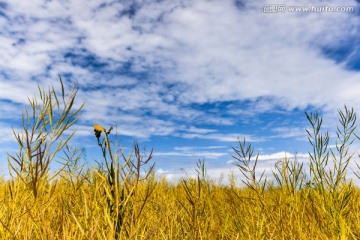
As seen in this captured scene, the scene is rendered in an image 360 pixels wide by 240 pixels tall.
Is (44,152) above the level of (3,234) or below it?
above

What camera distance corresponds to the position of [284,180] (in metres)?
2.33

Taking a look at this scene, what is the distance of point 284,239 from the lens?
7.04ft

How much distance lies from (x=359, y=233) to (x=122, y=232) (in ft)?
6.09

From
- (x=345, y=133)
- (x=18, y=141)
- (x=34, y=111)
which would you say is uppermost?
(x=345, y=133)

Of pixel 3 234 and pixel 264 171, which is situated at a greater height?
pixel 264 171

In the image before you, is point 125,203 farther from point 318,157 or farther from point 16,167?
point 318,157

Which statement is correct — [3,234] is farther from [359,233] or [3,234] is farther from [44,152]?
[359,233]

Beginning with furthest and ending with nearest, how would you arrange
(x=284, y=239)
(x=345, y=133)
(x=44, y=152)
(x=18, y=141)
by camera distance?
(x=345, y=133) → (x=284, y=239) → (x=18, y=141) → (x=44, y=152)

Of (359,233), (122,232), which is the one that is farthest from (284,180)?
(122,232)

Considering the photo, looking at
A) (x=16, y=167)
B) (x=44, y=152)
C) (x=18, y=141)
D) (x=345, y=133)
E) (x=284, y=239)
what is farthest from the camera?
(x=345, y=133)

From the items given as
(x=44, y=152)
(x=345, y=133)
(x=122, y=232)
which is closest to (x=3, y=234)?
(x=44, y=152)

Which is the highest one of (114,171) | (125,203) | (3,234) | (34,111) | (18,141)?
(34,111)

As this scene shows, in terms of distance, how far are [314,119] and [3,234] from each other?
2023 mm

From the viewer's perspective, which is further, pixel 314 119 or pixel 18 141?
pixel 314 119
